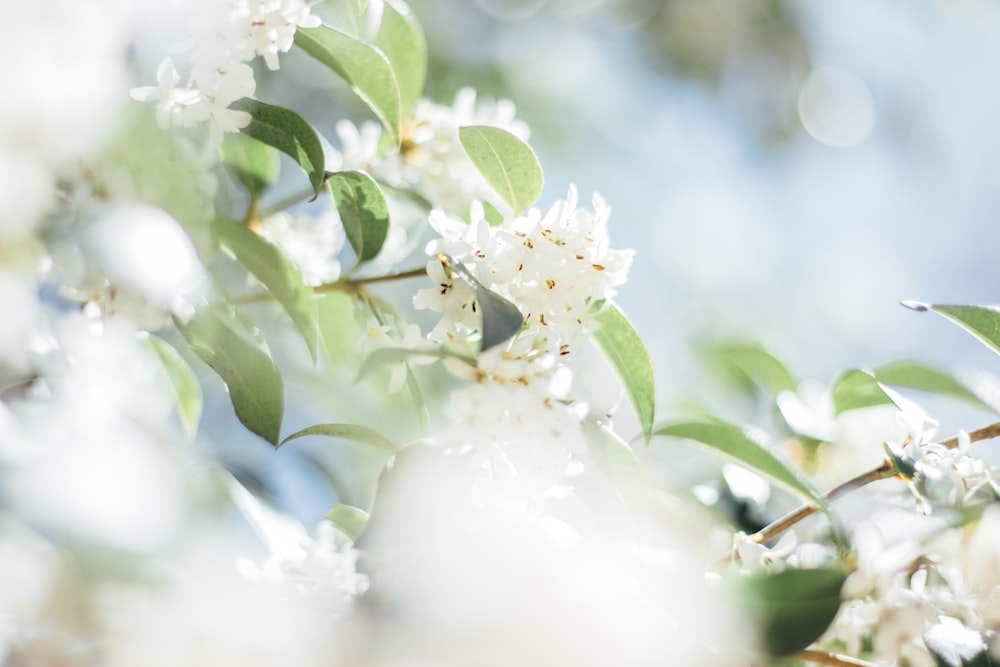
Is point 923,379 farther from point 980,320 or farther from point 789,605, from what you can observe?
point 789,605

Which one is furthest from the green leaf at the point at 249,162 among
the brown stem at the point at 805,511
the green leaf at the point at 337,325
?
Answer: the brown stem at the point at 805,511

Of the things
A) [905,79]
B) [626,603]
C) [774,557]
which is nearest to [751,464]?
[774,557]

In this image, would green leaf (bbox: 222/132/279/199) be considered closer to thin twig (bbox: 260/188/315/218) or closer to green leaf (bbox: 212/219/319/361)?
thin twig (bbox: 260/188/315/218)

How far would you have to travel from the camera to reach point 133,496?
650 mm

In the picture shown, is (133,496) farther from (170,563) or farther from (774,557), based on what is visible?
(774,557)

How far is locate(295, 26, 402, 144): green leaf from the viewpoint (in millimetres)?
747

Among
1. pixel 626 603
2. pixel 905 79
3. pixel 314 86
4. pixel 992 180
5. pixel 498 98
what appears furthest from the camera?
pixel 992 180

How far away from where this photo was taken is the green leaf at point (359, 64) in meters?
0.75

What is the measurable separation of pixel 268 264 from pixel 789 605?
0.46 metres

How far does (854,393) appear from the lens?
Answer: 928 millimetres

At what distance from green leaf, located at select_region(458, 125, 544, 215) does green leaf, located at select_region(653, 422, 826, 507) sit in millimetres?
241

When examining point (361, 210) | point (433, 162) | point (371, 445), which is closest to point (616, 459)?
point (371, 445)

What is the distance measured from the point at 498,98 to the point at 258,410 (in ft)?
6.23

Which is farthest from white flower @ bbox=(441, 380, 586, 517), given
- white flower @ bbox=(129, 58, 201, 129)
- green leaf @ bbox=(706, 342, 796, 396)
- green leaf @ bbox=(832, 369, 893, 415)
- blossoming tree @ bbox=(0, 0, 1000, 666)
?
green leaf @ bbox=(706, 342, 796, 396)
